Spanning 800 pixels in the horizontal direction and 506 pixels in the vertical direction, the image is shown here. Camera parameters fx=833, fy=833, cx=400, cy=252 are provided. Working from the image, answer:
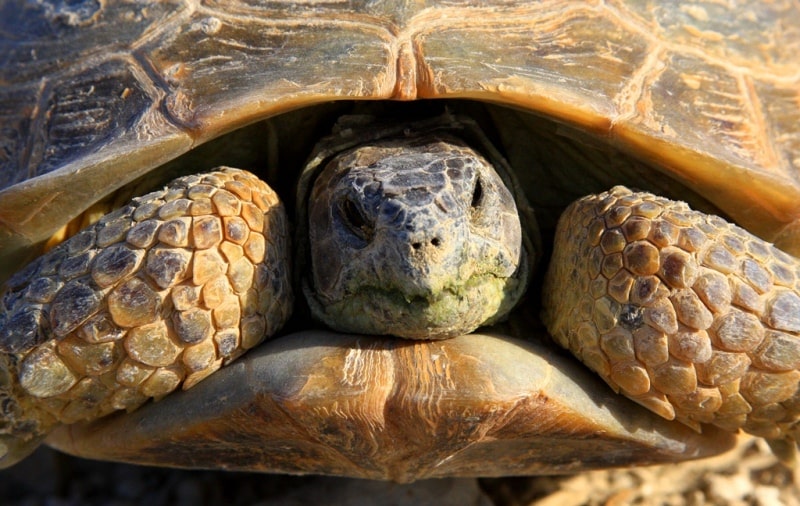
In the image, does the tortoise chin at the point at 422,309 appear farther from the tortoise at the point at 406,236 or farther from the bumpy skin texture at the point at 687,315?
the bumpy skin texture at the point at 687,315


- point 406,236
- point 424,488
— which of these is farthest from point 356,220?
point 424,488

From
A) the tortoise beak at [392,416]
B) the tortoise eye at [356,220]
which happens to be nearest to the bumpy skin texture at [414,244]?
the tortoise eye at [356,220]

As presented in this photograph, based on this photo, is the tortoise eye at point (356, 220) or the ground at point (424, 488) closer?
the tortoise eye at point (356, 220)

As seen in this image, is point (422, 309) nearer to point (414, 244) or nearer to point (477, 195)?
point (414, 244)

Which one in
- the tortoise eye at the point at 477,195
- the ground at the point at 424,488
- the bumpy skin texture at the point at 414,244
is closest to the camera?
the bumpy skin texture at the point at 414,244

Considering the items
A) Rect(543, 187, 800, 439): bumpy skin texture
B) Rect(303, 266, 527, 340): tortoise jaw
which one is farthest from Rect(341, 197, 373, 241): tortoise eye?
Rect(543, 187, 800, 439): bumpy skin texture

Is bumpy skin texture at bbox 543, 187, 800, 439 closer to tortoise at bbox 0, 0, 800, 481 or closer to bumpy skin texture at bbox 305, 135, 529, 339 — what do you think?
tortoise at bbox 0, 0, 800, 481

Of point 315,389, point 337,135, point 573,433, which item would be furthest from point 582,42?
point 315,389

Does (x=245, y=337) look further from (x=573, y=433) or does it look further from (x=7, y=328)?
(x=573, y=433)
